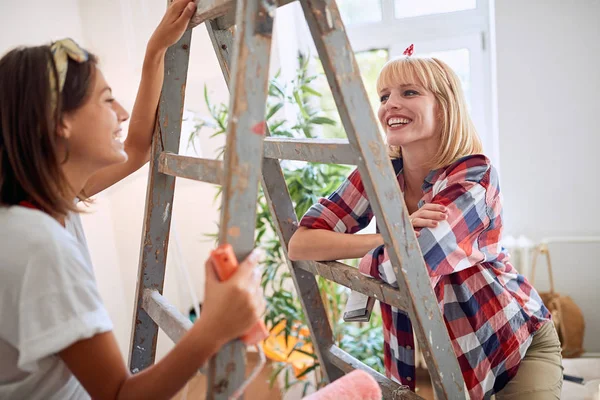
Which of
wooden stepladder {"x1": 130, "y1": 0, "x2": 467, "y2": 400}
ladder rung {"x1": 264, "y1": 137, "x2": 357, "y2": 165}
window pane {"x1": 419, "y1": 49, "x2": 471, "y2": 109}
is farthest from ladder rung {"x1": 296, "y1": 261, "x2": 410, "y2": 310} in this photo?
window pane {"x1": 419, "y1": 49, "x2": 471, "y2": 109}

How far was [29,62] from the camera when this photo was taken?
92cm

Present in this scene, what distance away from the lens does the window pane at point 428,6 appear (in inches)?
108

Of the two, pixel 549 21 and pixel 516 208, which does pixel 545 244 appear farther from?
pixel 549 21

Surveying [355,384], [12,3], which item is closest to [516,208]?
[355,384]

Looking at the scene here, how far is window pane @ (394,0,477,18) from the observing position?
276 cm

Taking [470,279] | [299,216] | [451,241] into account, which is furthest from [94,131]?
[299,216]

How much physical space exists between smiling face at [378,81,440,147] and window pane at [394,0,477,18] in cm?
164

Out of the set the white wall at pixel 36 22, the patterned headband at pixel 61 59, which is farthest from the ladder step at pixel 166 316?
the white wall at pixel 36 22

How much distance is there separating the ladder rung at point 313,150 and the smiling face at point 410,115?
321mm

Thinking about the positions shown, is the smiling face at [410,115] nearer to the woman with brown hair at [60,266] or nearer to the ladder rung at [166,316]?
the woman with brown hair at [60,266]

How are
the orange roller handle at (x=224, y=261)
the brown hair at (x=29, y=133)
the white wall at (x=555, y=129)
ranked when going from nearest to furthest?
the orange roller handle at (x=224, y=261)
the brown hair at (x=29, y=133)
the white wall at (x=555, y=129)

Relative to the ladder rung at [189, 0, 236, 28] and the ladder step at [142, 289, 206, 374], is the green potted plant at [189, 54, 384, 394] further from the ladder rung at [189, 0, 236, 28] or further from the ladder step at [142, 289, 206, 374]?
A: the ladder rung at [189, 0, 236, 28]

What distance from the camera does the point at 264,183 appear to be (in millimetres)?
1274

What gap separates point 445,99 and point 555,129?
1.45m
